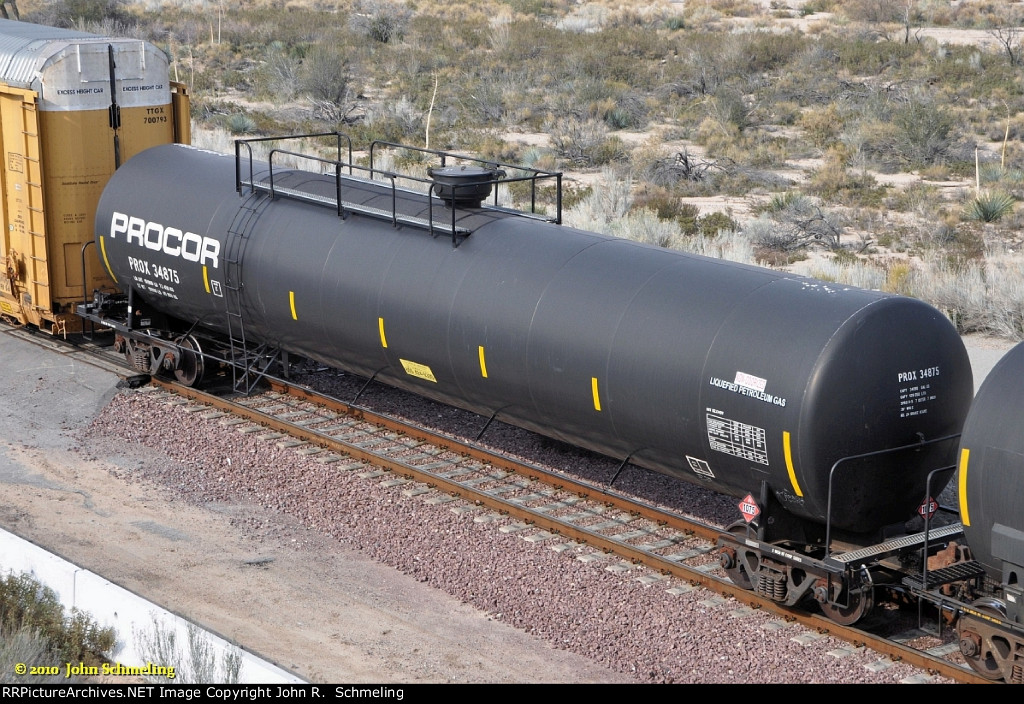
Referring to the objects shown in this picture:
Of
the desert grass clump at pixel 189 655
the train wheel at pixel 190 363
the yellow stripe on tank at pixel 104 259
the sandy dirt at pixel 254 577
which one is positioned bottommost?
the sandy dirt at pixel 254 577

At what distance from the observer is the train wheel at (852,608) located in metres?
10.6

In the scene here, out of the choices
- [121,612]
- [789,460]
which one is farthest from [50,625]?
[789,460]

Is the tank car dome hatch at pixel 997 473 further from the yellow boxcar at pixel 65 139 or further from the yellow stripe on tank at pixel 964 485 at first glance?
the yellow boxcar at pixel 65 139

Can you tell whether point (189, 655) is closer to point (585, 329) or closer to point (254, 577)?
point (254, 577)

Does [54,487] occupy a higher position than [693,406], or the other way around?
[693,406]

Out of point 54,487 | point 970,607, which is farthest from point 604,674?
point 54,487

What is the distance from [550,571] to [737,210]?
19943 millimetres

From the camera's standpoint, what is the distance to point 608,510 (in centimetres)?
1339

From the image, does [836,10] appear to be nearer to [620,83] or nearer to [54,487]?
[620,83]

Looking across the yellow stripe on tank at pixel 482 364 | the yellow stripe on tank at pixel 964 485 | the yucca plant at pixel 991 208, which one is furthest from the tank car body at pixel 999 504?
the yucca plant at pixel 991 208

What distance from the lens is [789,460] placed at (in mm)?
10297

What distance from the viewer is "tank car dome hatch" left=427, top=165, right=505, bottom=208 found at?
13820mm

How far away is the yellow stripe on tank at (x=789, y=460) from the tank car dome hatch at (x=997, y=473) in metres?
1.36

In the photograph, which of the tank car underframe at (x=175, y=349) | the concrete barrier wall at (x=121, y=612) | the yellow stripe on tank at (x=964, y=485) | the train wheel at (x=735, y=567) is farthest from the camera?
the tank car underframe at (x=175, y=349)
